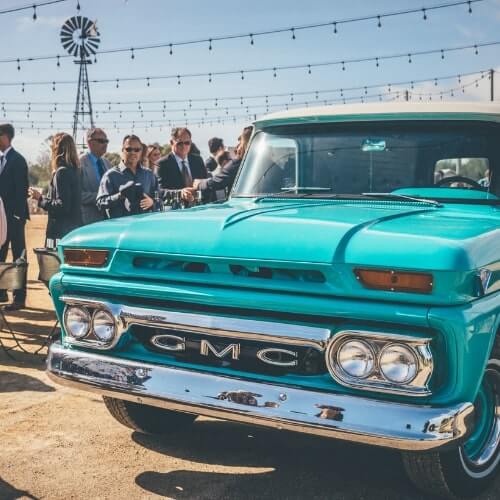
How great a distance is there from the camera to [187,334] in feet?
10.8

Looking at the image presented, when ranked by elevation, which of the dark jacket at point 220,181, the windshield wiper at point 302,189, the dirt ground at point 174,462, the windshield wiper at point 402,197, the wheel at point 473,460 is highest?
the dark jacket at point 220,181

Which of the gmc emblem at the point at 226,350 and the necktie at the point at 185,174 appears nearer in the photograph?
the gmc emblem at the point at 226,350

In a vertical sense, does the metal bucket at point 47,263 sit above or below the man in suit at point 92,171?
below

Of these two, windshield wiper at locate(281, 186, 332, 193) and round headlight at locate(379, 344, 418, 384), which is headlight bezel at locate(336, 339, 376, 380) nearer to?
round headlight at locate(379, 344, 418, 384)

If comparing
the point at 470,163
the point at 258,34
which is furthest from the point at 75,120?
the point at 470,163

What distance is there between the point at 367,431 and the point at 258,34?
17.0 meters

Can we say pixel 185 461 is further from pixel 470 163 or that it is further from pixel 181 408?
pixel 470 163

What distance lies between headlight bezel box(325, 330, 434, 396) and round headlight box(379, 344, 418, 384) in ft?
0.04

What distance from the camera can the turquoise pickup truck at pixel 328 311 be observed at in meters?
2.86

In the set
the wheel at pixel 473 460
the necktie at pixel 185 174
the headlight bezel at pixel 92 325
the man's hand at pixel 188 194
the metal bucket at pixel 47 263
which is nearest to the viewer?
the wheel at pixel 473 460

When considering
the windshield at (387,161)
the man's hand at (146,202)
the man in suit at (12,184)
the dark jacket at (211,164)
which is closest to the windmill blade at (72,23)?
the dark jacket at (211,164)

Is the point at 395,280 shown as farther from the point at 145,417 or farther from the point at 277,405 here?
the point at 145,417

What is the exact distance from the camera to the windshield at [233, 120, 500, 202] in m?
4.05

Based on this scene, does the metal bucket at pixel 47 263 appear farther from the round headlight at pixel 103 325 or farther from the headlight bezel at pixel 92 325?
the round headlight at pixel 103 325
